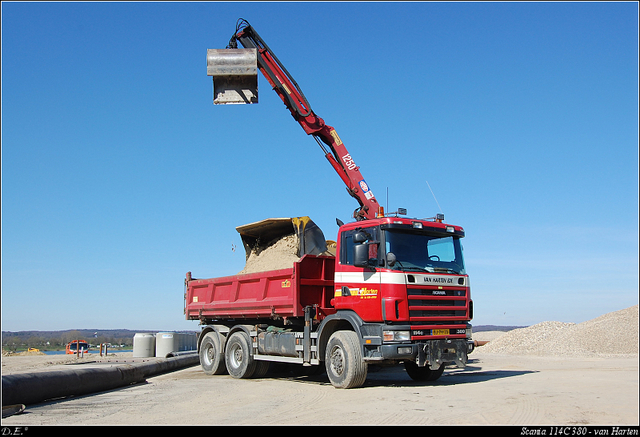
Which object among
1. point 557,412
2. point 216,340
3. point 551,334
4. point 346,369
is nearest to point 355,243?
point 346,369

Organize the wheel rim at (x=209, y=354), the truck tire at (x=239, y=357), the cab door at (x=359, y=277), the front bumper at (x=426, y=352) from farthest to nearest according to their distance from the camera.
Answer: the wheel rim at (x=209, y=354) → the truck tire at (x=239, y=357) → the cab door at (x=359, y=277) → the front bumper at (x=426, y=352)

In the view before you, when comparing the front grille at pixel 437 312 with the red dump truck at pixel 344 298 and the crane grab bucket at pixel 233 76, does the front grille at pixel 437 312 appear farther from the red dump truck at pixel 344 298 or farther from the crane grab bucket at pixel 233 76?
the crane grab bucket at pixel 233 76

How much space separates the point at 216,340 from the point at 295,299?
417cm

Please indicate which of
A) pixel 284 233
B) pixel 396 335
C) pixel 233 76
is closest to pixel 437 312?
pixel 396 335

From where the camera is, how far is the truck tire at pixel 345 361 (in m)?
10.7

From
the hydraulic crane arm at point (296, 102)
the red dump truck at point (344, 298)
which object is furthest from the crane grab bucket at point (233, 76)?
the hydraulic crane arm at point (296, 102)

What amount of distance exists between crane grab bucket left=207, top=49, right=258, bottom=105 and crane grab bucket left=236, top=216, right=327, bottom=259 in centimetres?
320

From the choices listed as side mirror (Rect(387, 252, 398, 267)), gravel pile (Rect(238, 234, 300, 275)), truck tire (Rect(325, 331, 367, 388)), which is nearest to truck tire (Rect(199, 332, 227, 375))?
gravel pile (Rect(238, 234, 300, 275))

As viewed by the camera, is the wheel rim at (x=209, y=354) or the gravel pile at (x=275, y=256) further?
the wheel rim at (x=209, y=354)

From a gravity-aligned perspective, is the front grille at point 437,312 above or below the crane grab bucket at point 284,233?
below

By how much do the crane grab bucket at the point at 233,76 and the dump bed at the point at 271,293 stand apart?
14.7 ft

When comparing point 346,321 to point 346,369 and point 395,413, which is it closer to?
point 346,369

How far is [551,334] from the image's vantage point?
2598 cm

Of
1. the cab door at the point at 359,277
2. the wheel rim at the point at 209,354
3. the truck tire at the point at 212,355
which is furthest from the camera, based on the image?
the wheel rim at the point at 209,354
